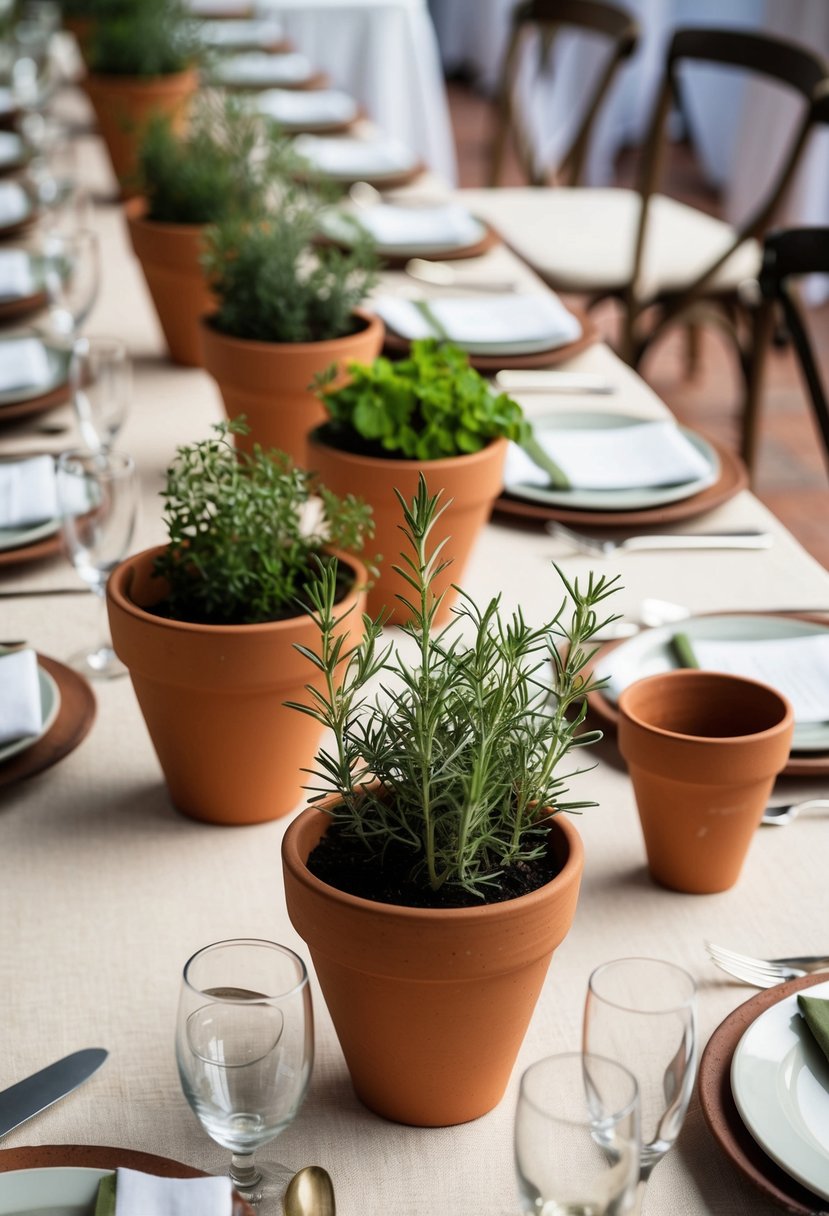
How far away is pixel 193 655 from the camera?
0.83 m

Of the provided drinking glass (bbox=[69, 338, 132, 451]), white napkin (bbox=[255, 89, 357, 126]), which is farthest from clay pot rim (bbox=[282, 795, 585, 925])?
white napkin (bbox=[255, 89, 357, 126])

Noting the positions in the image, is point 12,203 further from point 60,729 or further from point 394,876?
point 394,876

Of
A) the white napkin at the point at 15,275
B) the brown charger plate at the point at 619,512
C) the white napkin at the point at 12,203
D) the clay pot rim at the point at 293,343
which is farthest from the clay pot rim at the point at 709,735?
the white napkin at the point at 12,203

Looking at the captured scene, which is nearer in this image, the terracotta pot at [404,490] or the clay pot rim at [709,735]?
the clay pot rim at [709,735]

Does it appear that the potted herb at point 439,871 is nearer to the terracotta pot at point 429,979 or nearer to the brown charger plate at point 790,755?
the terracotta pot at point 429,979

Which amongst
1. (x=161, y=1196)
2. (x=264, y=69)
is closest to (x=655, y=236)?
(x=264, y=69)

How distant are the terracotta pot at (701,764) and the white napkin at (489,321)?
856 millimetres

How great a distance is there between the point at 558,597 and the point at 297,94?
207 cm

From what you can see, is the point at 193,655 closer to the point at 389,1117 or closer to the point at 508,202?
the point at 389,1117

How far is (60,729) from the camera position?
38.2 inches

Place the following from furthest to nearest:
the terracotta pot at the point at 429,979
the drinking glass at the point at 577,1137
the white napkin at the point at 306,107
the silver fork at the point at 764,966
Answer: the white napkin at the point at 306,107, the silver fork at the point at 764,966, the terracotta pot at the point at 429,979, the drinking glass at the point at 577,1137

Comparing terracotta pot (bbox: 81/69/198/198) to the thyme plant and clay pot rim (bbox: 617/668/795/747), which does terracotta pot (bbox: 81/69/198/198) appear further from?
clay pot rim (bbox: 617/668/795/747)

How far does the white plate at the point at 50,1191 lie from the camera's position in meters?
0.59

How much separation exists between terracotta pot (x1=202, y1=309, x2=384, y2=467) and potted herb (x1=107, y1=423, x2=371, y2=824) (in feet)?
1.30
